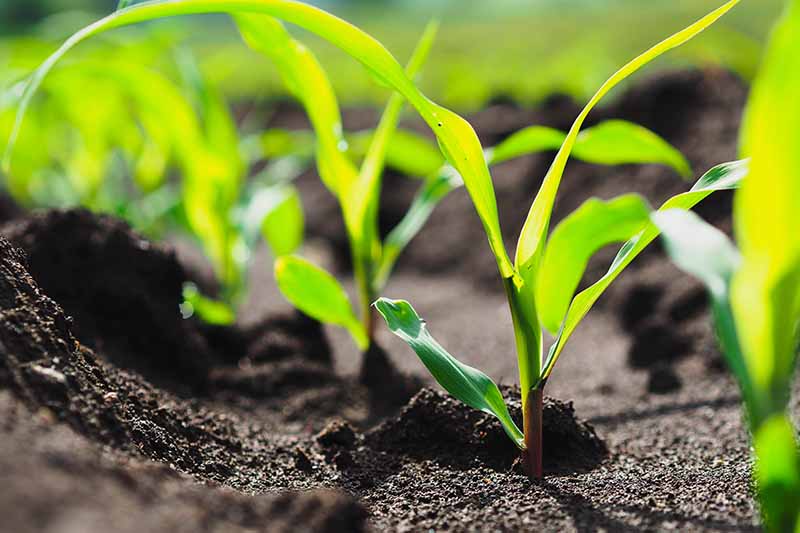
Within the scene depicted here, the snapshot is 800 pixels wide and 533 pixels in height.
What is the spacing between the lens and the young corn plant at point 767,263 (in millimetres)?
605

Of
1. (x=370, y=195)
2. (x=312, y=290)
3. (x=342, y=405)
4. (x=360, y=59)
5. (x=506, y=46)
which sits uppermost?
(x=506, y=46)

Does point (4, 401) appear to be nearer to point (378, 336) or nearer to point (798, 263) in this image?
point (798, 263)

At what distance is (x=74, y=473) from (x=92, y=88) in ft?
7.14

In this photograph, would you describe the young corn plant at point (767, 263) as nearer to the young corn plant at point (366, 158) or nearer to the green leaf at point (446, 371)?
the green leaf at point (446, 371)

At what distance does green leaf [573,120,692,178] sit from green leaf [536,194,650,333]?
156mm

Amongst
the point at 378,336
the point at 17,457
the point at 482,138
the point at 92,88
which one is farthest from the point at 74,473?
the point at 482,138

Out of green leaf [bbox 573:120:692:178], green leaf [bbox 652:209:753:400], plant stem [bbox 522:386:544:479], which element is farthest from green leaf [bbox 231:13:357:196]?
green leaf [bbox 652:209:753:400]

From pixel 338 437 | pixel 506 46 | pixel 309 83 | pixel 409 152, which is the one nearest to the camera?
pixel 338 437

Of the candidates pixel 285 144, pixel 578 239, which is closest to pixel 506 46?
pixel 285 144

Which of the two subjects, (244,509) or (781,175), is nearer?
(781,175)

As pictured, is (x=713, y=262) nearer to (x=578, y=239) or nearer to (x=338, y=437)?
(x=578, y=239)

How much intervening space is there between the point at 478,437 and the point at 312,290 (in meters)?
0.49

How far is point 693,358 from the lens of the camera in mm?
1790

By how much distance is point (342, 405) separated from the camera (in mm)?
1571
